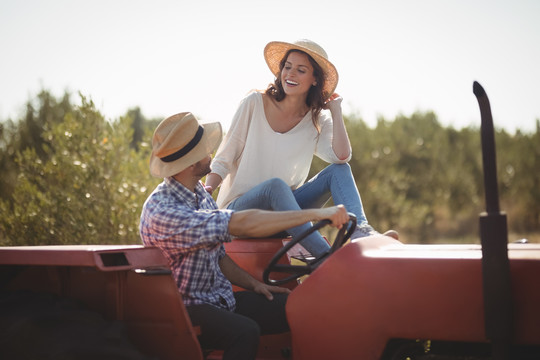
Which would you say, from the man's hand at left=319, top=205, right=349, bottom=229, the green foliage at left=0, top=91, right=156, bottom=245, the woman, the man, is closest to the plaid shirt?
the man

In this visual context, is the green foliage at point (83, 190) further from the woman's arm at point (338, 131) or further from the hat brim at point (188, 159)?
the hat brim at point (188, 159)

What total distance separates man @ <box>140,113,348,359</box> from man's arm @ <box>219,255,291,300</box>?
2cm

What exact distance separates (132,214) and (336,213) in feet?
14.8

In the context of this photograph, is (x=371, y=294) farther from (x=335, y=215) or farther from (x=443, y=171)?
(x=443, y=171)

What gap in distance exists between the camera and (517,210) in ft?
42.9

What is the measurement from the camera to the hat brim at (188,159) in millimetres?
2764

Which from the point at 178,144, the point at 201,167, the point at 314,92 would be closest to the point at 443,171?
the point at 314,92

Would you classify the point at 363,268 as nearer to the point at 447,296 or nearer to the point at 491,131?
the point at 447,296

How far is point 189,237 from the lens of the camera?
2.57 m

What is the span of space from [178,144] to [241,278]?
845 millimetres

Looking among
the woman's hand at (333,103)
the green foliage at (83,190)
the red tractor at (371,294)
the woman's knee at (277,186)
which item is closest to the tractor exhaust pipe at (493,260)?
the red tractor at (371,294)

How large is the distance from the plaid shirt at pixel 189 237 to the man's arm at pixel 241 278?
0.15 m

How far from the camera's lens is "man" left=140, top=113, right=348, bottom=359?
256 centimetres

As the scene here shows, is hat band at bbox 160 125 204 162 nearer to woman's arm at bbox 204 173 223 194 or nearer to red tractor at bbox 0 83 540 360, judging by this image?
red tractor at bbox 0 83 540 360
